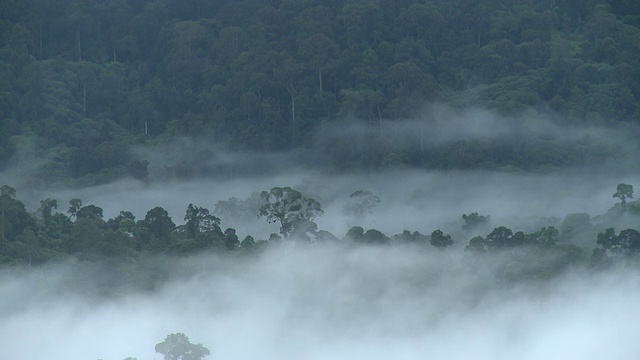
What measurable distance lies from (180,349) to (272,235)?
11535mm

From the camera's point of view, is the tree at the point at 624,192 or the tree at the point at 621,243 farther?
the tree at the point at 624,192

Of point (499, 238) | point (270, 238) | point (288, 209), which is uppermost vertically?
point (288, 209)

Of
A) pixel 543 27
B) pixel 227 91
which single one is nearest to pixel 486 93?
pixel 543 27

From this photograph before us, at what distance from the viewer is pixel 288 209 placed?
65.4m

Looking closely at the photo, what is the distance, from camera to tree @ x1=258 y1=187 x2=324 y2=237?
2530 inches

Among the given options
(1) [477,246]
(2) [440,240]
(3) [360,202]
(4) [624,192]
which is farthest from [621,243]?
(3) [360,202]

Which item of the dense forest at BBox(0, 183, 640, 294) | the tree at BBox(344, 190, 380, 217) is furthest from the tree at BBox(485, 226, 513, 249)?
the tree at BBox(344, 190, 380, 217)

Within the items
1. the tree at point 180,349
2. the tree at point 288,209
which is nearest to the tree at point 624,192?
the tree at point 288,209

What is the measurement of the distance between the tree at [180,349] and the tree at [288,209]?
11.8 metres

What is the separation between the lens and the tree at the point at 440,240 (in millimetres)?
62156

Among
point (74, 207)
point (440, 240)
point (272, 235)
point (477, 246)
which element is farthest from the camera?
point (74, 207)

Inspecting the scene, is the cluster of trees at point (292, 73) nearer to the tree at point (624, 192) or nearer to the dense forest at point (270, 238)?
the dense forest at point (270, 238)

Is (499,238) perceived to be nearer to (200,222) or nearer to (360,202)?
(360,202)

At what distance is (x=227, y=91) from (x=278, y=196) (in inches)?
295
